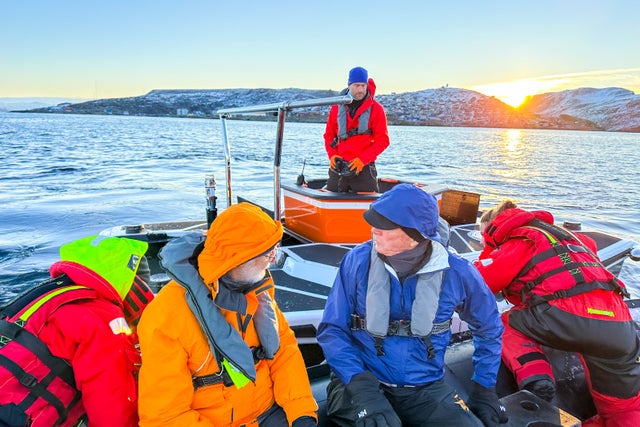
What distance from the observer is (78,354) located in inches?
49.7

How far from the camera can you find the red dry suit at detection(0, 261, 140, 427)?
1221mm

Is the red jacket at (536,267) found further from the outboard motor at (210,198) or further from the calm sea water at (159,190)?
the calm sea water at (159,190)

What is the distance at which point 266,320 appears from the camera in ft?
5.03

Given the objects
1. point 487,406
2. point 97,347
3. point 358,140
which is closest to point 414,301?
point 487,406

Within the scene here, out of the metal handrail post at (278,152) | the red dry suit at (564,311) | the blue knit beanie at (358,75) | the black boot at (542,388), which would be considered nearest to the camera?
the red dry suit at (564,311)

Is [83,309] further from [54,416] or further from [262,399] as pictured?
[262,399]

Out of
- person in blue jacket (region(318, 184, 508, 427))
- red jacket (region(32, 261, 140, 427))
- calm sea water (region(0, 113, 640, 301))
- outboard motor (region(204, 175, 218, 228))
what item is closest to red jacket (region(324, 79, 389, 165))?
outboard motor (region(204, 175, 218, 228))

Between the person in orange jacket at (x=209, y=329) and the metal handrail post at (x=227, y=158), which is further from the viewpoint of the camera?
the metal handrail post at (x=227, y=158)

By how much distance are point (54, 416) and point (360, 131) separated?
2970mm

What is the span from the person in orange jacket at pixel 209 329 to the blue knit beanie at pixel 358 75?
216 centimetres

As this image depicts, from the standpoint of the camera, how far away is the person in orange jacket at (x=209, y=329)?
131 centimetres

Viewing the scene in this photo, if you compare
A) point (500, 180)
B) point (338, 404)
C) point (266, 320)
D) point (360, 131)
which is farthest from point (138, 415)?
point (500, 180)

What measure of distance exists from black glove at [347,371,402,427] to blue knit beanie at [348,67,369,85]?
2.38 meters

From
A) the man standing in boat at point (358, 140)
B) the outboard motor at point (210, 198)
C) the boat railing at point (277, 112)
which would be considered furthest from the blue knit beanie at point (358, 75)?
the outboard motor at point (210, 198)
